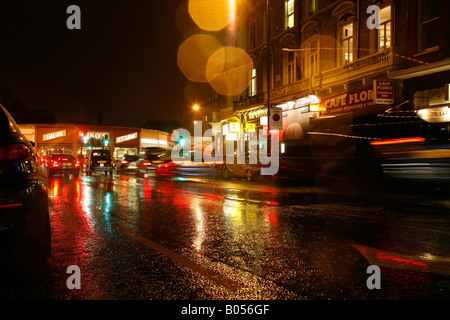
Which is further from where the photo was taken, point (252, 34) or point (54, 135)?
point (54, 135)

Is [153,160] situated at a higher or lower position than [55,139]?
lower

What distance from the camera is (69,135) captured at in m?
54.1

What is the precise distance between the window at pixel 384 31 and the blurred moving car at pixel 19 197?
18000 mm

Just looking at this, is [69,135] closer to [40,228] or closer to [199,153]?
[199,153]

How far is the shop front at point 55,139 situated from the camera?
5238 cm

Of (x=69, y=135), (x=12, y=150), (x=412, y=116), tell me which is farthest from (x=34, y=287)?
(x=69, y=135)

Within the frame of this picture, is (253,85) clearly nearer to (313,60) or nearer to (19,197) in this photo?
(313,60)

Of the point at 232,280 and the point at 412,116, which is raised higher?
the point at 412,116

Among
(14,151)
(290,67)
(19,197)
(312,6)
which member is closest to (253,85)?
(290,67)

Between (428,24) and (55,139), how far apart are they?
166 ft

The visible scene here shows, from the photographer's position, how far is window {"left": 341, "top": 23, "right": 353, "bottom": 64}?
2103cm

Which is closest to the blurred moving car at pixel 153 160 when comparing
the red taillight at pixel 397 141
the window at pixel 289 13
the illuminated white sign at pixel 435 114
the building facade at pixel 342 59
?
the building facade at pixel 342 59

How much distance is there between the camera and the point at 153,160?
2091cm

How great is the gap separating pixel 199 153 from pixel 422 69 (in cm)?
1101
